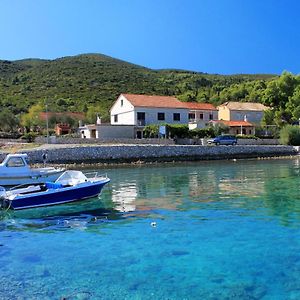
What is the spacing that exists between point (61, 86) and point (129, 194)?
12767 centimetres

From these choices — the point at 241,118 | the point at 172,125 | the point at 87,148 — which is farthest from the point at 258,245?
the point at 241,118

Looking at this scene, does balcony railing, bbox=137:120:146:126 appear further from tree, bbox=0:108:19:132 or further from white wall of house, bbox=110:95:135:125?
tree, bbox=0:108:19:132

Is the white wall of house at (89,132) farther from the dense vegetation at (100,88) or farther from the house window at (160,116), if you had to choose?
the dense vegetation at (100,88)

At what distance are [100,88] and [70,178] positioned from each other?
13057cm

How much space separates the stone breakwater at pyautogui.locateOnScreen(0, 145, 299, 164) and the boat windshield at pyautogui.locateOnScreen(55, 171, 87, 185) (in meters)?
27.5

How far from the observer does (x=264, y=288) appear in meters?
10.1

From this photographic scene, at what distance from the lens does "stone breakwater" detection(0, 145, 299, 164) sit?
51906 millimetres

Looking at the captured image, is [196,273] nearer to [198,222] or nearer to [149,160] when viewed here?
[198,222]

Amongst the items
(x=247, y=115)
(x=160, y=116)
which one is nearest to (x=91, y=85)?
(x=247, y=115)

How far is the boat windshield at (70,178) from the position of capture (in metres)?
23.0

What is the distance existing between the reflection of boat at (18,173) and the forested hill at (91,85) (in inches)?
3353

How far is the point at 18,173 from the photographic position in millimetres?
26984

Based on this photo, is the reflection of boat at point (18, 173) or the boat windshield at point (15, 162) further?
the boat windshield at point (15, 162)

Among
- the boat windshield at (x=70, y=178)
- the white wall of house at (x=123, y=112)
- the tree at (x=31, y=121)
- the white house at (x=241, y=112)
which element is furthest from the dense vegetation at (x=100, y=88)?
the boat windshield at (x=70, y=178)
